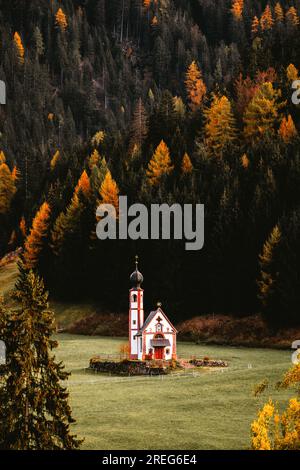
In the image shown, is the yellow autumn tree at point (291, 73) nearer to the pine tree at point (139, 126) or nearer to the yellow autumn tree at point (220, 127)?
the yellow autumn tree at point (220, 127)

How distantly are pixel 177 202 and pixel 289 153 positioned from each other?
→ 16886 millimetres

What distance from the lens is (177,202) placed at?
112438mm

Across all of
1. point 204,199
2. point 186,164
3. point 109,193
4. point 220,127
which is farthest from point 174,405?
point 220,127

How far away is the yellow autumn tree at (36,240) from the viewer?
12888cm

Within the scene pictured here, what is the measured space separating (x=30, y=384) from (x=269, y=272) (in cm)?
6569

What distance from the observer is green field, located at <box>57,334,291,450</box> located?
4231 centimetres

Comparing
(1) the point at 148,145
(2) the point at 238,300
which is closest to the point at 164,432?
(2) the point at 238,300

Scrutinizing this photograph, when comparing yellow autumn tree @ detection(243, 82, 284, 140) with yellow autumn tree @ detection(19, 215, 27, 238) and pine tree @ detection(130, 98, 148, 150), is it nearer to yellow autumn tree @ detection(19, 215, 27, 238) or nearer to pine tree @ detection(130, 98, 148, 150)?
pine tree @ detection(130, 98, 148, 150)

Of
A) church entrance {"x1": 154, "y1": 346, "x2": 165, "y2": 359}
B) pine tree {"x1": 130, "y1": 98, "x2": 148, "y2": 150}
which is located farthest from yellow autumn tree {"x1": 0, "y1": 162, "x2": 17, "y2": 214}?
church entrance {"x1": 154, "y1": 346, "x2": 165, "y2": 359}

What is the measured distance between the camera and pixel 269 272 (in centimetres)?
9325

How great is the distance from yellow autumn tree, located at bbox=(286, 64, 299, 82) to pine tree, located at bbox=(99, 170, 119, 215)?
33.3 m

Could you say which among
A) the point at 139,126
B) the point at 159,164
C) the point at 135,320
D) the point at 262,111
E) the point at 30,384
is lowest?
the point at 135,320

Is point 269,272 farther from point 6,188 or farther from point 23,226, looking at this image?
point 6,188

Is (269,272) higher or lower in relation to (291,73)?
lower
